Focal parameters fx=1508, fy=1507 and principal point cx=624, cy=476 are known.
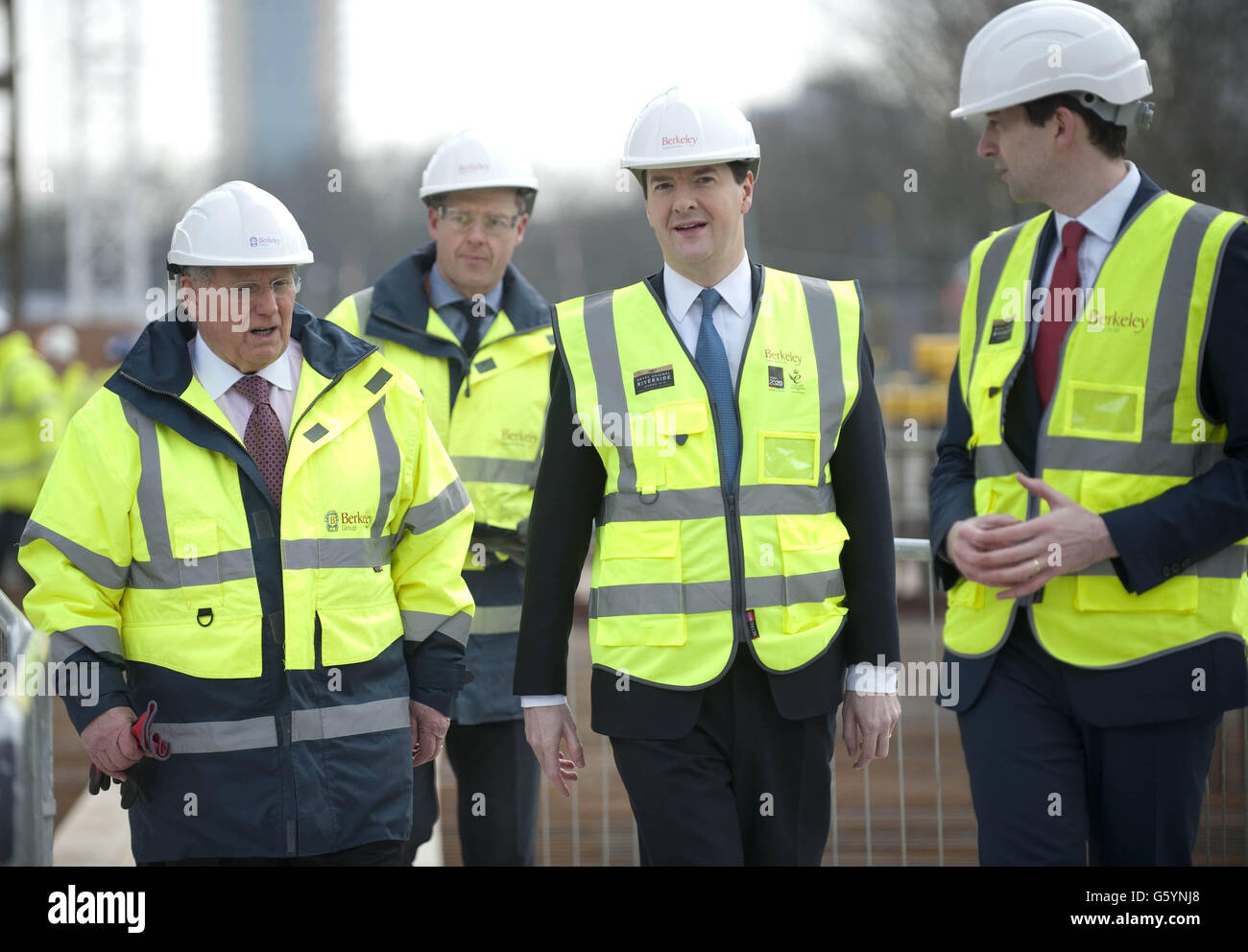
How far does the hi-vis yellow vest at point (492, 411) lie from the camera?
5121mm

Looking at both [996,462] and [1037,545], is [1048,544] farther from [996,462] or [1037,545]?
[996,462]

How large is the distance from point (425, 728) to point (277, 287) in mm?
1218

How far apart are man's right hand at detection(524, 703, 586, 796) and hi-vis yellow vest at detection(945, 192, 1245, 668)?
111 cm

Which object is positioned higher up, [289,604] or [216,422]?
[216,422]

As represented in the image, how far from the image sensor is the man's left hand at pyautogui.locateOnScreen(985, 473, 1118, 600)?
3537 millimetres

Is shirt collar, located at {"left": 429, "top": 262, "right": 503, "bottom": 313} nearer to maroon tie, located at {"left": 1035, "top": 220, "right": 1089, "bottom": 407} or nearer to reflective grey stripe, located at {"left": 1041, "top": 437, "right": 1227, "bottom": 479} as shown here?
maroon tie, located at {"left": 1035, "top": 220, "right": 1089, "bottom": 407}

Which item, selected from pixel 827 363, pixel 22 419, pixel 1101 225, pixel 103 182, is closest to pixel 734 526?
pixel 827 363

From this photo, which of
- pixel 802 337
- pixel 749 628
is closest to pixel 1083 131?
pixel 802 337

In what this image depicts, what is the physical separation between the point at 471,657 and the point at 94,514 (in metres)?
1.72

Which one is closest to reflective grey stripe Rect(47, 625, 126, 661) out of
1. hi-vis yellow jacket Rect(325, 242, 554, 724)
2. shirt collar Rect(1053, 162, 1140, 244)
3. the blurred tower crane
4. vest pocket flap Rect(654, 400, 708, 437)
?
vest pocket flap Rect(654, 400, 708, 437)
